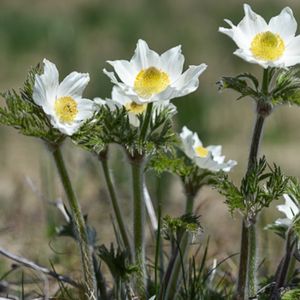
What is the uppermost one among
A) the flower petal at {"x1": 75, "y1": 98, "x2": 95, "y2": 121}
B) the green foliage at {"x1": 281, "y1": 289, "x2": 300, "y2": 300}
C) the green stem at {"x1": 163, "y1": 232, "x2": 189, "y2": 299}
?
the flower petal at {"x1": 75, "y1": 98, "x2": 95, "y2": 121}

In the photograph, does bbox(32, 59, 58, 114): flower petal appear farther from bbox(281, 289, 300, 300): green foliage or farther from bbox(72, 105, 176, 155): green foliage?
bbox(281, 289, 300, 300): green foliage

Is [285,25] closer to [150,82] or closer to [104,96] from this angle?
[150,82]

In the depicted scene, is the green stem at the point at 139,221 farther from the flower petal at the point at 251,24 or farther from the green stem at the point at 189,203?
the flower petal at the point at 251,24

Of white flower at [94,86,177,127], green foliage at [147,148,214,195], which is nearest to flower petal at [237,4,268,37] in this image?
white flower at [94,86,177,127]

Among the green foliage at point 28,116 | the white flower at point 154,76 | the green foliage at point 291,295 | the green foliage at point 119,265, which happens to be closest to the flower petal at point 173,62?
the white flower at point 154,76

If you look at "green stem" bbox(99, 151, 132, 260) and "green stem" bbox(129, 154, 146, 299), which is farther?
"green stem" bbox(99, 151, 132, 260)

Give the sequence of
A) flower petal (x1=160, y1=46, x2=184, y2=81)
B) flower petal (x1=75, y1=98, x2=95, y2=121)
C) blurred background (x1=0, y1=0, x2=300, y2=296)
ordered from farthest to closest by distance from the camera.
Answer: blurred background (x1=0, y1=0, x2=300, y2=296)
flower petal (x1=160, y1=46, x2=184, y2=81)
flower petal (x1=75, y1=98, x2=95, y2=121)

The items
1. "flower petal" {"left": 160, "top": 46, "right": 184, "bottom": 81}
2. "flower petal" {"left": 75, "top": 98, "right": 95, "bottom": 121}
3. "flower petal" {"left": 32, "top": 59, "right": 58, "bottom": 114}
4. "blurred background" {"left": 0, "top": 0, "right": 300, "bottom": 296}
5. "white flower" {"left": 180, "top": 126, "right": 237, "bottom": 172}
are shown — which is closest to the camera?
"flower petal" {"left": 32, "top": 59, "right": 58, "bottom": 114}
